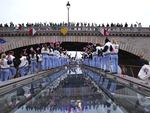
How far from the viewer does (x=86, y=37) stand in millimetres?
61031

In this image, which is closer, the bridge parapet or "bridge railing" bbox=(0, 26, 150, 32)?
the bridge parapet

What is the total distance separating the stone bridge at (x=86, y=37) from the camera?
59812 millimetres

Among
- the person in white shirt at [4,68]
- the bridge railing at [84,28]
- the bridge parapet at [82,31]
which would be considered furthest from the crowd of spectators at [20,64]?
the bridge railing at [84,28]

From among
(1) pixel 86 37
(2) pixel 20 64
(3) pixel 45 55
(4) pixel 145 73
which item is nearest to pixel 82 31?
(1) pixel 86 37

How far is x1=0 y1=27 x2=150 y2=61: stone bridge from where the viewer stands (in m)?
59.8

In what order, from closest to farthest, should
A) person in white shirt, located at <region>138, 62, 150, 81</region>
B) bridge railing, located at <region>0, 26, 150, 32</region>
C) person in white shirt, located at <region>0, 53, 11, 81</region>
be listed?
person in white shirt, located at <region>138, 62, 150, 81</region>
person in white shirt, located at <region>0, 53, 11, 81</region>
bridge railing, located at <region>0, 26, 150, 32</region>

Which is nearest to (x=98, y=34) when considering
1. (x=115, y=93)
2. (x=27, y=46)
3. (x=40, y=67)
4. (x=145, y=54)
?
(x=145, y=54)

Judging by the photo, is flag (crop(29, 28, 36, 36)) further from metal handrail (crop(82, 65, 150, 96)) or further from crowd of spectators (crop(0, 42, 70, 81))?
metal handrail (crop(82, 65, 150, 96))

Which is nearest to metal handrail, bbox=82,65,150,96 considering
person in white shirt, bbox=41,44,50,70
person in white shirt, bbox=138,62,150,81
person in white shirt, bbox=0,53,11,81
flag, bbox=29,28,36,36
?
person in white shirt, bbox=138,62,150,81

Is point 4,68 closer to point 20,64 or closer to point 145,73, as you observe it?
point 20,64

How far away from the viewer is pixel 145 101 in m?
5.59

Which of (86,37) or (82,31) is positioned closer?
(82,31)

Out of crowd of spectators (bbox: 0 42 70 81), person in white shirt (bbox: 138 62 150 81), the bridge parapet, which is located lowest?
crowd of spectators (bbox: 0 42 70 81)

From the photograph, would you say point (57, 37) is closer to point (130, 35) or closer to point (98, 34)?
point (98, 34)
